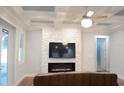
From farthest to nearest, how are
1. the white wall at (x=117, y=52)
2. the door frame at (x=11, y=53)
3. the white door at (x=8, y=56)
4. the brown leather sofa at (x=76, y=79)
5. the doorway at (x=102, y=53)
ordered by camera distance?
the doorway at (x=102, y=53), the white wall at (x=117, y=52), the door frame at (x=11, y=53), the white door at (x=8, y=56), the brown leather sofa at (x=76, y=79)

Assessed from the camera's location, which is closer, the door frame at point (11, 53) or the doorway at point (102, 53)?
the door frame at point (11, 53)

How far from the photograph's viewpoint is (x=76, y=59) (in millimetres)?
8062

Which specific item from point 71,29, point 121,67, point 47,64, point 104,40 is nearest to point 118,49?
point 121,67

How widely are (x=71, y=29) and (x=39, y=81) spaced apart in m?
4.74

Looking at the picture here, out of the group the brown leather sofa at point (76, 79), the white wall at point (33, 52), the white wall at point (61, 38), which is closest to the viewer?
the brown leather sofa at point (76, 79)

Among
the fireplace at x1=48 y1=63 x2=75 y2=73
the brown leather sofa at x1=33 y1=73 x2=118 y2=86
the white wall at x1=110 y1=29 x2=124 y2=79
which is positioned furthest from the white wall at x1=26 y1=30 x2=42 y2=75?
the brown leather sofa at x1=33 y1=73 x2=118 y2=86

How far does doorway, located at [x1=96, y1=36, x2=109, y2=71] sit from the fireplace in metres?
2.11

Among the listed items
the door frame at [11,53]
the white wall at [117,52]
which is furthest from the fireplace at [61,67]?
the door frame at [11,53]

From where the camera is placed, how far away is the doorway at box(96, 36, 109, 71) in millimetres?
9150

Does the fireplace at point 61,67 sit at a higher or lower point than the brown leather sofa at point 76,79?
lower

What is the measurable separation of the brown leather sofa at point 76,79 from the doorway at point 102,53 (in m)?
5.33

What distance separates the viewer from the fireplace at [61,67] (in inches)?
313

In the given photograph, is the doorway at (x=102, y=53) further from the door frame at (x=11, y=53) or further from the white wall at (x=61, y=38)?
the door frame at (x=11, y=53)

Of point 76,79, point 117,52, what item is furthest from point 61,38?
point 76,79
